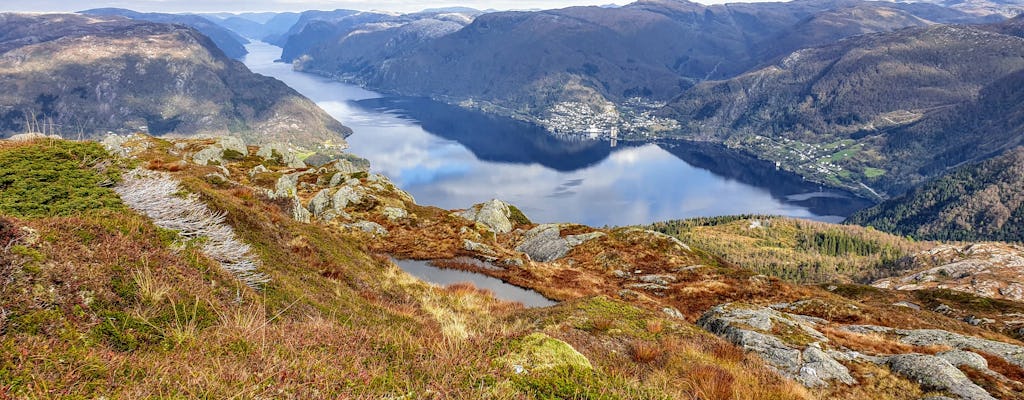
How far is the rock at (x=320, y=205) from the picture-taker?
141 feet

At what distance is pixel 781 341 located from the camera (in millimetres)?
16625

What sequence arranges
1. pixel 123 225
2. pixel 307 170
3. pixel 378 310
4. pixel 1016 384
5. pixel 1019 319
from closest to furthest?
pixel 123 225
pixel 378 310
pixel 1016 384
pixel 1019 319
pixel 307 170

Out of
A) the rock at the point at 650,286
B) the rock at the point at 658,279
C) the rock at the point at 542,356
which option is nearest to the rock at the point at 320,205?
the rock at the point at 650,286

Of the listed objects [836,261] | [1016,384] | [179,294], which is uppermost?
[179,294]

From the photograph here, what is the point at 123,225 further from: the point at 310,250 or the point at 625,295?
the point at 625,295

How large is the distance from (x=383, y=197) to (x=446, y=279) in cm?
2292

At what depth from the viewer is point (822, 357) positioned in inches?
568

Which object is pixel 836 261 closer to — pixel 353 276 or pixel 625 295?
pixel 625 295

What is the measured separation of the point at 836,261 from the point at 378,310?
21758 cm

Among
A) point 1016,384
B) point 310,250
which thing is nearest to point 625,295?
point 1016,384

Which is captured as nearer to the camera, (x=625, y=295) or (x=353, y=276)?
(x=353, y=276)

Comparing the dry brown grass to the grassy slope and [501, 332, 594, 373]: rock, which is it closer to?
the grassy slope

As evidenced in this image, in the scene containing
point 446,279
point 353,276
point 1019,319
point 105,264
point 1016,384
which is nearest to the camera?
point 105,264

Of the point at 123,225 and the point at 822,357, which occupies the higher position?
the point at 123,225
